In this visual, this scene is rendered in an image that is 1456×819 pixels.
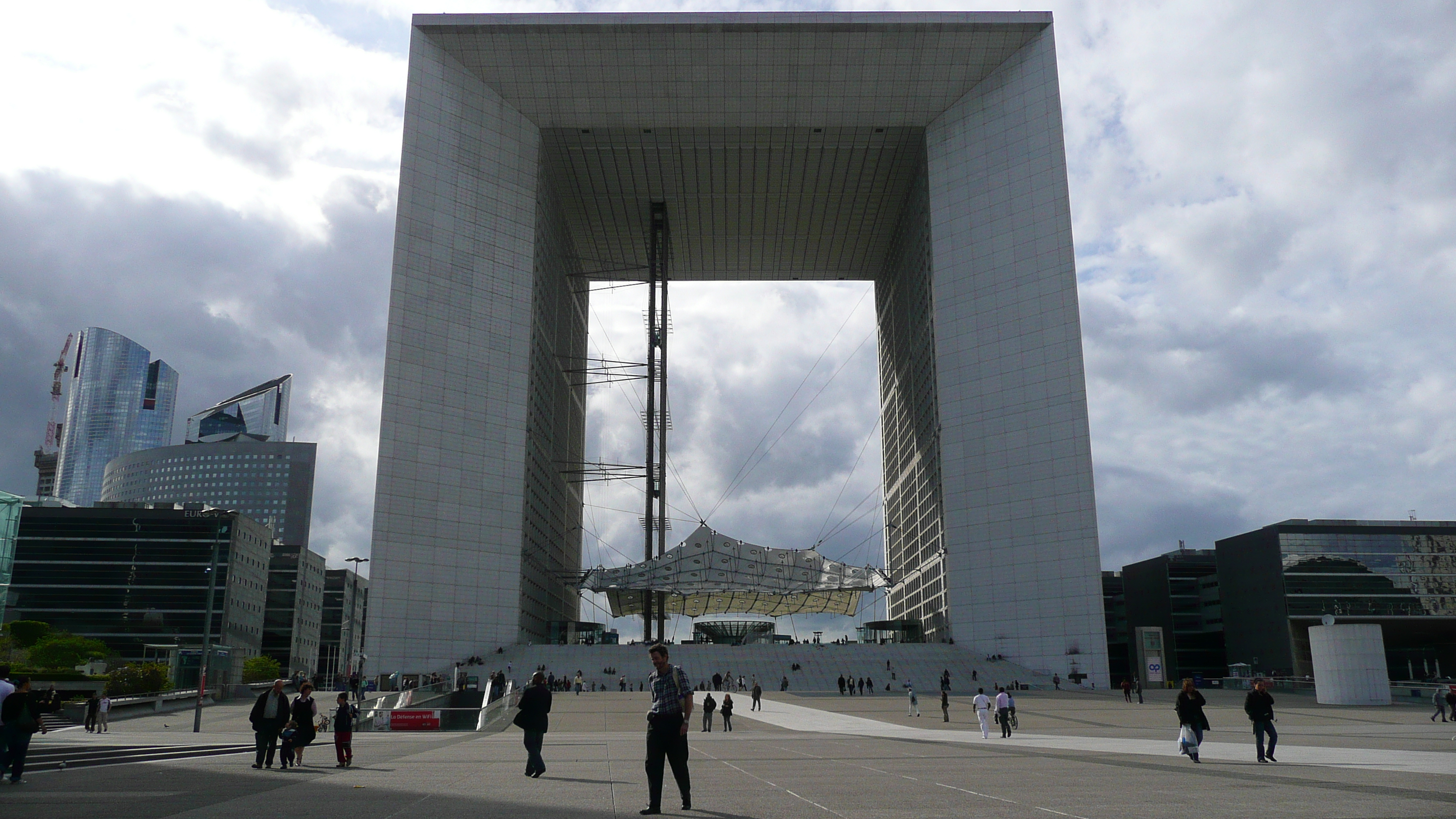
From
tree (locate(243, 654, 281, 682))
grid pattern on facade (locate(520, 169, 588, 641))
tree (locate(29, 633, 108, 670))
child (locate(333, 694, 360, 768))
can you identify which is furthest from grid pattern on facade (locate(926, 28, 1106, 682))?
tree (locate(29, 633, 108, 670))

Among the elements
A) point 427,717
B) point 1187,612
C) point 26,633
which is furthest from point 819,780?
point 1187,612

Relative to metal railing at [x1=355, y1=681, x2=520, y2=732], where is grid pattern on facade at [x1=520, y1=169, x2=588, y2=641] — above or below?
above

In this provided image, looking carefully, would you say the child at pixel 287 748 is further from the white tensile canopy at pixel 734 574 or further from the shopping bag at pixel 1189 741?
the white tensile canopy at pixel 734 574

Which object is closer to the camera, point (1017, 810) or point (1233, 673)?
point (1017, 810)

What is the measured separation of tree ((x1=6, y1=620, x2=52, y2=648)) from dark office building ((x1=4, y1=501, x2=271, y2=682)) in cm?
3063

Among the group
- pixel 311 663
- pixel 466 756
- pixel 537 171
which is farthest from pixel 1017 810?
pixel 311 663

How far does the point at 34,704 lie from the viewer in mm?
17047

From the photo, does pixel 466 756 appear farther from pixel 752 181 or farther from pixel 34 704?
pixel 752 181

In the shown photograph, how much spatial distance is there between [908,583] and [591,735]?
7091cm

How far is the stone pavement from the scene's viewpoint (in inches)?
449

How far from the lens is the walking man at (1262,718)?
18.1 meters

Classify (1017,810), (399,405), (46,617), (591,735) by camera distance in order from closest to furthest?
(1017,810) < (591,735) < (399,405) < (46,617)

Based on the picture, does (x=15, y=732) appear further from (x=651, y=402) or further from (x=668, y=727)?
(x=651, y=402)

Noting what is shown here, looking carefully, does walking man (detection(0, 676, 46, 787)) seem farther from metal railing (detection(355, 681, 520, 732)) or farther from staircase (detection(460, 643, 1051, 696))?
staircase (detection(460, 643, 1051, 696))
